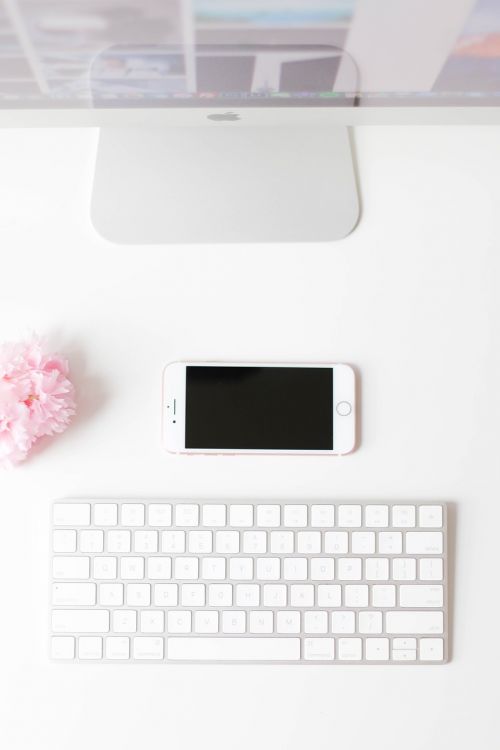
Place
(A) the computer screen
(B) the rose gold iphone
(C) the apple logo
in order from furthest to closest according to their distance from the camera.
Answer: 1. (B) the rose gold iphone
2. (C) the apple logo
3. (A) the computer screen

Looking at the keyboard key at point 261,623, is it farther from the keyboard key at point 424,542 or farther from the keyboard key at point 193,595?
the keyboard key at point 424,542

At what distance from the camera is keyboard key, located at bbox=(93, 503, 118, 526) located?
70 centimetres

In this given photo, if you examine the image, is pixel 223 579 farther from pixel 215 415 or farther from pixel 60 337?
pixel 60 337

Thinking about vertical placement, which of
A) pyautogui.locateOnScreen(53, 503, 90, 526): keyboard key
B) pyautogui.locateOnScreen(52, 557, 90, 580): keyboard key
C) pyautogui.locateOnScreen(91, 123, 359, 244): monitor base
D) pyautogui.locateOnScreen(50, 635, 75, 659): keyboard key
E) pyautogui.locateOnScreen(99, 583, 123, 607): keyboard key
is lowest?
pyautogui.locateOnScreen(50, 635, 75, 659): keyboard key

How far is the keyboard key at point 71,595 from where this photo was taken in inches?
27.2

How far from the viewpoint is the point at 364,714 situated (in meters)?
0.71

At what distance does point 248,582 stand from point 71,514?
→ 0.19 m

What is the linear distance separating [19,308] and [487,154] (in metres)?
0.51

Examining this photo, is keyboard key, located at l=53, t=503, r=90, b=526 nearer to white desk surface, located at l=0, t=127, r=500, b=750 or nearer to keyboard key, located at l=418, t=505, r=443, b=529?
white desk surface, located at l=0, t=127, r=500, b=750

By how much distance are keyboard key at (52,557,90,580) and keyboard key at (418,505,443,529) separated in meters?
0.34

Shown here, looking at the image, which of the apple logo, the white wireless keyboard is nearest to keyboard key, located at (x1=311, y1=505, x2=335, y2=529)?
the white wireless keyboard

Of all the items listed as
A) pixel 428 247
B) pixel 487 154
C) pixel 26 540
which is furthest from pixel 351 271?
pixel 26 540

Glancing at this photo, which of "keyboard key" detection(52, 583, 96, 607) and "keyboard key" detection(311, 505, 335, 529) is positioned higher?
"keyboard key" detection(311, 505, 335, 529)

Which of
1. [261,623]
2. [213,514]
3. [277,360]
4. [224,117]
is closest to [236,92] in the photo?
[224,117]
